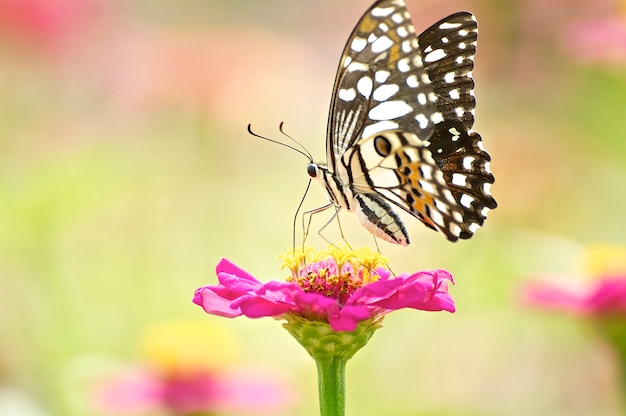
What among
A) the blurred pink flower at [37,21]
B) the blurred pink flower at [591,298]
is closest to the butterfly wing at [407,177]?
the blurred pink flower at [591,298]

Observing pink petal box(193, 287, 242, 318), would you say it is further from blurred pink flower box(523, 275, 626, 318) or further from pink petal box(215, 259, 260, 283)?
blurred pink flower box(523, 275, 626, 318)

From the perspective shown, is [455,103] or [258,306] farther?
[455,103]

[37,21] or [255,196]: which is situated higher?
[37,21]

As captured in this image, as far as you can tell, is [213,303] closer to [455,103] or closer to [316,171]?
[316,171]

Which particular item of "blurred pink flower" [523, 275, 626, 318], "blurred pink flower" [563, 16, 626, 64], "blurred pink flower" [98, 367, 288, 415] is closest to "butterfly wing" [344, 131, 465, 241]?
"blurred pink flower" [523, 275, 626, 318]

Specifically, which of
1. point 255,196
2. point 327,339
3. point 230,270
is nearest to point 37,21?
point 255,196

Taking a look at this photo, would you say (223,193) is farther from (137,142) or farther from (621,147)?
(621,147)
